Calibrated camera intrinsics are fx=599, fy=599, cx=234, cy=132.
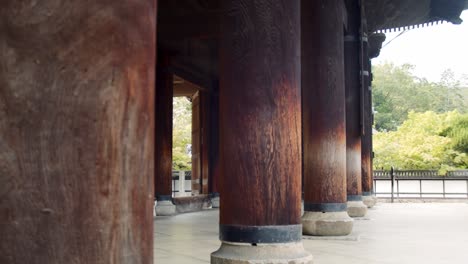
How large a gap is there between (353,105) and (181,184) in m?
18.5

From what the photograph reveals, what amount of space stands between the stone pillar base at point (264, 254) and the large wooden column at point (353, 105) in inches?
345

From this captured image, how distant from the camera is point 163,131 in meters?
16.3

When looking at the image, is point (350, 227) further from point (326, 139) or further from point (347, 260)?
point (347, 260)

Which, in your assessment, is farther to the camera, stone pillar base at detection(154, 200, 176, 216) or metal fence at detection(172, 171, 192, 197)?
metal fence at detection(172, 171, 192, 197)

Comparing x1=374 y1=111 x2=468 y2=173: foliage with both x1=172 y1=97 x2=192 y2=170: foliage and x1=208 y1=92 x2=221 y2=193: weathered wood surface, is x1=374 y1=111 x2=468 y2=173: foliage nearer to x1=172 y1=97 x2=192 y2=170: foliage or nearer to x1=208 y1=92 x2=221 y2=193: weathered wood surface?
x1=172 y1=97 x2=192 y2=170: foliage

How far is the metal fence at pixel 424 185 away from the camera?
3219cm

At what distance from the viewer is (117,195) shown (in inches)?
60.9

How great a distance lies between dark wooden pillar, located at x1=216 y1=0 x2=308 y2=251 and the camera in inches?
212

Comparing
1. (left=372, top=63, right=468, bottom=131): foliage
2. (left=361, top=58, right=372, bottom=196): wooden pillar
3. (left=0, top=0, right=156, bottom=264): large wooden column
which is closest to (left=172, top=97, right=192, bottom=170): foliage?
(left=361, top=58, right=372, bottom=196): wooden pillar

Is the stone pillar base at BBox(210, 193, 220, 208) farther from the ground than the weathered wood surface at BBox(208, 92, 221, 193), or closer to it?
closer to it

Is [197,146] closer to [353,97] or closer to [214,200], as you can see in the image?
[214,200]

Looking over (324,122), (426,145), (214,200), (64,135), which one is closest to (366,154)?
(214,200)

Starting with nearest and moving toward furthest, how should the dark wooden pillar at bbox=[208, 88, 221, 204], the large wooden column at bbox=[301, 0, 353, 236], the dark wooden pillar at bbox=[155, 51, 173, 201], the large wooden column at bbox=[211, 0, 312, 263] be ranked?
the large wooden column at bbox=[211, 0, 312, 263] → the large wooden column at bbox=[301, 0, 353, 236] → the dark wooden pillar at bbox=[155, 51, 173, 201] → the dark wooden pillar at bbox=[208, 88, 221, 204]

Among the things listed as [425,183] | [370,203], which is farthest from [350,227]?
[425,183]
